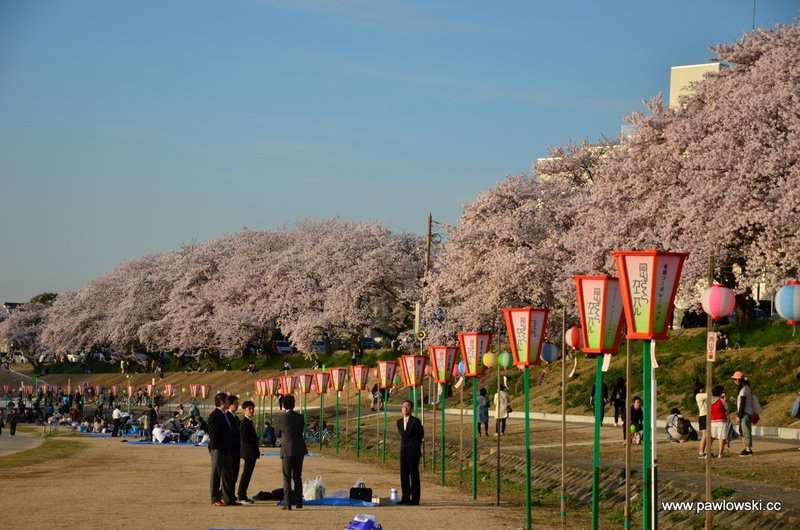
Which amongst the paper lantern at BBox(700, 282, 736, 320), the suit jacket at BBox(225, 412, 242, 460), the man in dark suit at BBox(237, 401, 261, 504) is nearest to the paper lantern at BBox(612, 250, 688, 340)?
the paper lantern at BBox(700, 282, 736, 320)

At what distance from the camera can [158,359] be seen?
114375 mm

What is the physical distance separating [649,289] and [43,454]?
110 feet

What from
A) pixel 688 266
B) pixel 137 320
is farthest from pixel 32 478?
pixel 137 320

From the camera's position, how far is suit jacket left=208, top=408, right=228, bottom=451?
2195 cm

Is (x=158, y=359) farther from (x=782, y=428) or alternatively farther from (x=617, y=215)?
(x=782, y=428)

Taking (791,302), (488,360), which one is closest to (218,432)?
(791,302)

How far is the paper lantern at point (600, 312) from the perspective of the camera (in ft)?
57.4

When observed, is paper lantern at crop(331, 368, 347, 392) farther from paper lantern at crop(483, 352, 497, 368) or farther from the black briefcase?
the black briefcase

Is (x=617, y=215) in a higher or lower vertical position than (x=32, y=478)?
higher

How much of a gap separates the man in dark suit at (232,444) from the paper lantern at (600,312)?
7.10 metres

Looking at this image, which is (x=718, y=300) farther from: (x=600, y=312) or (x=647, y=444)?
(x=647, y=444)

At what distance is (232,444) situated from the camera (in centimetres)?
2220

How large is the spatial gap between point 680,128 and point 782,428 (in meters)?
14.0

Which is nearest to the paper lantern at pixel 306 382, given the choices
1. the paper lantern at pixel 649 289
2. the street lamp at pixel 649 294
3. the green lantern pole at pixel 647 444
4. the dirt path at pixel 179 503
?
the dirt path at pixel 179 503
